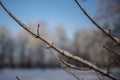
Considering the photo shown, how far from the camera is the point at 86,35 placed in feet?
189

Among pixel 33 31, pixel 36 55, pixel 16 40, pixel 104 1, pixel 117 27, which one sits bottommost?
pixel 33 31

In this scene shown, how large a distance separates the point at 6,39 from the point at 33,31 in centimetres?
5331

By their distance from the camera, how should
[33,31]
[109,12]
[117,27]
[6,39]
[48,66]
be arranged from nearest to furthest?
[33,31]
[109,12]
[117,27]
[6,39]
[48,66]

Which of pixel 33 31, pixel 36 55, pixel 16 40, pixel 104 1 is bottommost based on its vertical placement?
pixel 33 31

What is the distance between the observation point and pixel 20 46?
5778 cm

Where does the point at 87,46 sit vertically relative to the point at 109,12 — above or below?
above

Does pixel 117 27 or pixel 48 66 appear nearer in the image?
pixel 117 27

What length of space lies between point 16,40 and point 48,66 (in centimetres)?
1106

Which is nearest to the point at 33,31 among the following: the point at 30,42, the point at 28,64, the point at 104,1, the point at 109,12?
the point at 109,12

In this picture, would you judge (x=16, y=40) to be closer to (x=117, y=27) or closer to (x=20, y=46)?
(x=20, y=46)

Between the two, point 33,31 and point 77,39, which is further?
point 77,39

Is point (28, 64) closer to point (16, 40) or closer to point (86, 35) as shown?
point (16, 40)

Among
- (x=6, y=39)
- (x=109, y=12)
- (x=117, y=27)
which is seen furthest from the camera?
(x=6, y=39)

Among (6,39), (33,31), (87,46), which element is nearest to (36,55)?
(6,39)
